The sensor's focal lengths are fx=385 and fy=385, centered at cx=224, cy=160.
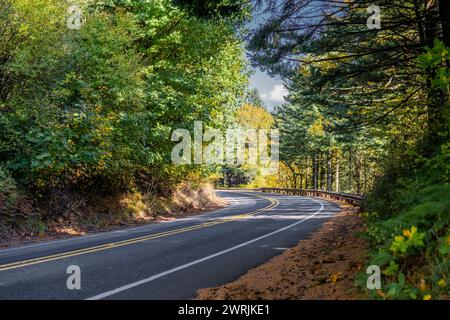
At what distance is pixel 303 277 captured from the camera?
22.1ft

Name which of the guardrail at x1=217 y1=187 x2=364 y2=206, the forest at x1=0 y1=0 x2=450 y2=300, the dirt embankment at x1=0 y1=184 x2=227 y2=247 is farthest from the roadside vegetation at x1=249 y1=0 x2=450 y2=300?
the dirt embankment at x1=0 y1=184 x2=227 y2=247

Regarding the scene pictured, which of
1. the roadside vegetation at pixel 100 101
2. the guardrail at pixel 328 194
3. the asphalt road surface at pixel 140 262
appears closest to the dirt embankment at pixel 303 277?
the asphalt road surface at pixel 140 262

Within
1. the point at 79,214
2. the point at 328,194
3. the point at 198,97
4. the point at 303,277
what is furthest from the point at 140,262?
the point at 328,194

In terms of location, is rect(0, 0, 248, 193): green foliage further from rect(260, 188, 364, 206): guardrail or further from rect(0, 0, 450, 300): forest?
rect(260, 188, 364, 206): guardrail

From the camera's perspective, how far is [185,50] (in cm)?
2253

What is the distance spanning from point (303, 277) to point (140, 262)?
11.5 feet

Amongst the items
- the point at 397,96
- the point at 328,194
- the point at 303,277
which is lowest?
the point at 328,194

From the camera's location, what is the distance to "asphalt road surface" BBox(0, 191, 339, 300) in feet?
20.1

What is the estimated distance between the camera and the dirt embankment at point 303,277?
562cm

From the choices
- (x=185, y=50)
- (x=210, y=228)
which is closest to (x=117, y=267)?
(x=210, y=228)

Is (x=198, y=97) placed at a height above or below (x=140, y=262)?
above

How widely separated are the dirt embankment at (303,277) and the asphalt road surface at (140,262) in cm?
40

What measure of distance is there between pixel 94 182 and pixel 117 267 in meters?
10.4

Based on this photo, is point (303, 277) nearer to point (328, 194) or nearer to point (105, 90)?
point (105, 90)
